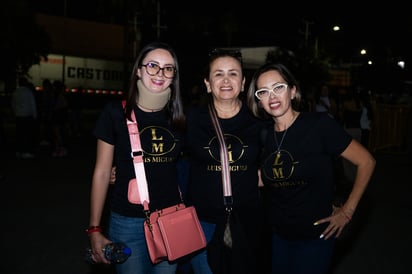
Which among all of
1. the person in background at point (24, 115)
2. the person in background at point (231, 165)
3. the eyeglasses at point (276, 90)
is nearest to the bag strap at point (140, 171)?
the person in background at point (231, 165)

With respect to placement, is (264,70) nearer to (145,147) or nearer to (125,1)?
(145,147)

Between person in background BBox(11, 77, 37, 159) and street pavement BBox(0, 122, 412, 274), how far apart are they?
1.14 metres

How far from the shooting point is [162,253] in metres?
2.79

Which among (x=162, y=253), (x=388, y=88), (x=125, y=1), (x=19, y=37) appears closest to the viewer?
(x=162, y=253)

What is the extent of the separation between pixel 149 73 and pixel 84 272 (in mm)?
2729

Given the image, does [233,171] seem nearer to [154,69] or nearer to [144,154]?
[144,154]

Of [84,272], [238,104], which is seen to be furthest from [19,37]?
[238,104]

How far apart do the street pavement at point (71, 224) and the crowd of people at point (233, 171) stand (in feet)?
1.40

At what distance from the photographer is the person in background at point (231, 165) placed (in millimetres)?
3006

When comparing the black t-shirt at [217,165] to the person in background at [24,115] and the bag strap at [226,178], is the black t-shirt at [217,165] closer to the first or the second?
the bag strap at [226,178]

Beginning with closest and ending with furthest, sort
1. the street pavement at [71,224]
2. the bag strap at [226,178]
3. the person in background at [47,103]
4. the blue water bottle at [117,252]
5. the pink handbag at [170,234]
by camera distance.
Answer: the blue water bottle at [117,252] → the pink handbag at [170,234] → the bag strap at [226,178] → the street pavement at [71,224] → the person in background at [47,103]

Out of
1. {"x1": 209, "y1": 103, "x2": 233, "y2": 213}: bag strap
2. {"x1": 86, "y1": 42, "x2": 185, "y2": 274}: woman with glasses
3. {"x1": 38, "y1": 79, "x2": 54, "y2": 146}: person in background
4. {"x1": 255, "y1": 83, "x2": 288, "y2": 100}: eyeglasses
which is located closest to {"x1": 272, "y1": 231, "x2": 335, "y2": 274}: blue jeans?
{"x1": 209, "y1": 103, "x2": 233, "y2": 213}: bag strap

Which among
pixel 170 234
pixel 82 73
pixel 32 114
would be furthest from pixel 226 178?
pixel 82 73

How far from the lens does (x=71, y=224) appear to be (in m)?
6.30
